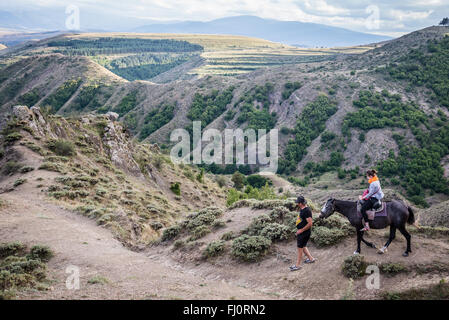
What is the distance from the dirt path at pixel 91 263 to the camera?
8758 mm

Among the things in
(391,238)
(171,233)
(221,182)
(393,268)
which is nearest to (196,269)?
(171,233)

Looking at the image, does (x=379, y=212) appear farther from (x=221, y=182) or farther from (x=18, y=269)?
(x=221, y=182)

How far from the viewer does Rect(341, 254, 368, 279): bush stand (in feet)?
29.0

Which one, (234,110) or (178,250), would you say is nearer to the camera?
(178,250)

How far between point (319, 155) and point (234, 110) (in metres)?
28.4

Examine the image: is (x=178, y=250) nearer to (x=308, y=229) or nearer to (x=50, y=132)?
(x=308, y=229)

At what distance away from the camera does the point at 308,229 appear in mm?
9820

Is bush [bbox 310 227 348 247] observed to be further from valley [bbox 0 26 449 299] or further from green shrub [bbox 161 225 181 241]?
green shrub [bbox 161 225 181 241]

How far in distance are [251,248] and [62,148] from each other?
21.8 m

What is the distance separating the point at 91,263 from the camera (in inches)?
450

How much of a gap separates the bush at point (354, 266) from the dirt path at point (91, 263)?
8.52 feet

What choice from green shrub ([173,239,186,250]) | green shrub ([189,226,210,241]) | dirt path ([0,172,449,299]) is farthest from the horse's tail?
green shrub ([173,239,186,250])
